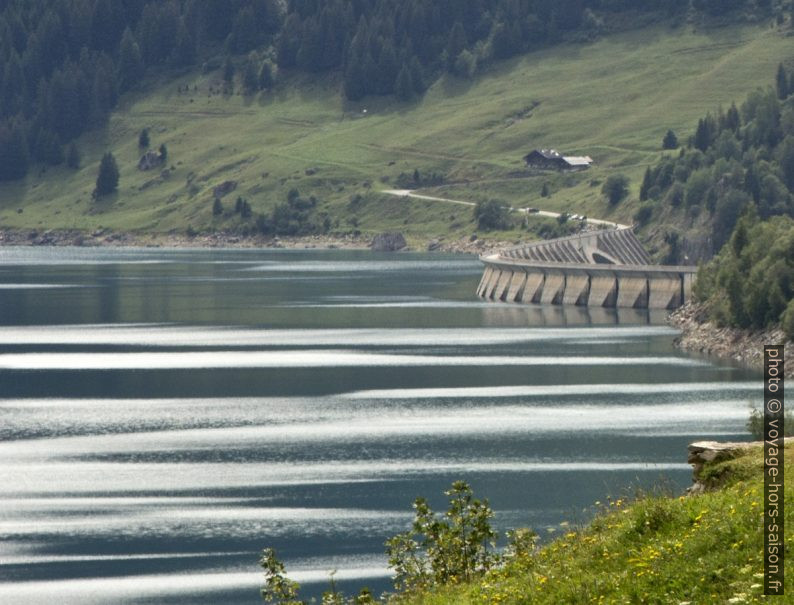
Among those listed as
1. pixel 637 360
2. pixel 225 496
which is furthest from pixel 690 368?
pixel 225 496

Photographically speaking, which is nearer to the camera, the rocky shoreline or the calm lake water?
the calm lake water

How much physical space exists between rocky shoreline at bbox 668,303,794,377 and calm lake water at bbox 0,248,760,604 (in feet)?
9.51

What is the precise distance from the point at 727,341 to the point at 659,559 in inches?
4787

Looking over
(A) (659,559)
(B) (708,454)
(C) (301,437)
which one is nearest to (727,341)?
(C) (301,437)

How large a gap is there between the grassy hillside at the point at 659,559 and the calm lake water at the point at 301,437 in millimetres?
8491

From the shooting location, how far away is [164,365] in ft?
464

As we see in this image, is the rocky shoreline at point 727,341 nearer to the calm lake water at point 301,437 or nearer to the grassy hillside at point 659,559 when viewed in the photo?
the calm lake water at point 301,437

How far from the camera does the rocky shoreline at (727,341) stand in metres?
134

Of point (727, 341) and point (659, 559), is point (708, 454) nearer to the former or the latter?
point (659, 559)

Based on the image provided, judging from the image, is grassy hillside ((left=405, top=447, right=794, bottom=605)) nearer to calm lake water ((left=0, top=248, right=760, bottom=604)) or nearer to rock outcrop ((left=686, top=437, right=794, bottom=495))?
rock outcrop ((left=686, top=437, right=794, bottom=495))

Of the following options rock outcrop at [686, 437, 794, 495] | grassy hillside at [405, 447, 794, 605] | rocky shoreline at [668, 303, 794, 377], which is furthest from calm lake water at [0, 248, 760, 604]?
grassy hillside at [405, 447, 794, 605]

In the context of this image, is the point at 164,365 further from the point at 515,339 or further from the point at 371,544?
the point at 371,544

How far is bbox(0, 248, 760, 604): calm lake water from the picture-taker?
67.2 meters

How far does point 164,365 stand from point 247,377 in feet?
37.8
